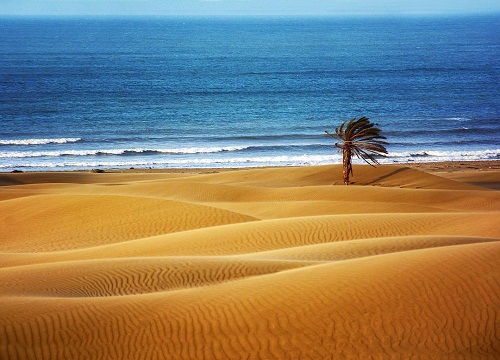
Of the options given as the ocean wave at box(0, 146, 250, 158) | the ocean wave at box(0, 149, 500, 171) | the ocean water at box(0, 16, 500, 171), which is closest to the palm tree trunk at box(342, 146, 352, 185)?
the ocean wave at box(0, 149, 500, 171)

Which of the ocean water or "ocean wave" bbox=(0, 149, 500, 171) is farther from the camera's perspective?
the ocean water

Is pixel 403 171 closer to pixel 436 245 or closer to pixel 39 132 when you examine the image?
pixel 436 245

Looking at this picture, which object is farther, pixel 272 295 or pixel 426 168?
pixel 426 168

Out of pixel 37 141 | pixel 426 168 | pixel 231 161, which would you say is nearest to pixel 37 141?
pixel 37 141

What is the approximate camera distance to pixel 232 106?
2297 inches

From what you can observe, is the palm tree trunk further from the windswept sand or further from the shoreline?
the windswept sand

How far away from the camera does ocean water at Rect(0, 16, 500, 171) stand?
40500mm

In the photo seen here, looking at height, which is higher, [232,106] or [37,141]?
[232,106]

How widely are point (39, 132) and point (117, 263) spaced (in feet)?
123

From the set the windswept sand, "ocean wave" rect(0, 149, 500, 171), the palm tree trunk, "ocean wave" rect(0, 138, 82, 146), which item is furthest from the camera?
"ocean wave" rect(0, 138, 82, 146)

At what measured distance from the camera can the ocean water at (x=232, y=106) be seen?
40.5m

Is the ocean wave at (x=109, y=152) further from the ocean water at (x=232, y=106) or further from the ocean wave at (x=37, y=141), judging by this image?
the ocean wave at (x=37, y=141)

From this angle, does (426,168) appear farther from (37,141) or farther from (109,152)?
(37,141)

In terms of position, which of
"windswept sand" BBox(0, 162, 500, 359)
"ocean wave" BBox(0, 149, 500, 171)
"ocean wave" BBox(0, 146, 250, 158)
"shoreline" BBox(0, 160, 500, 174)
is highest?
"ocean wave" BBox(0, 146, 250, 158)
